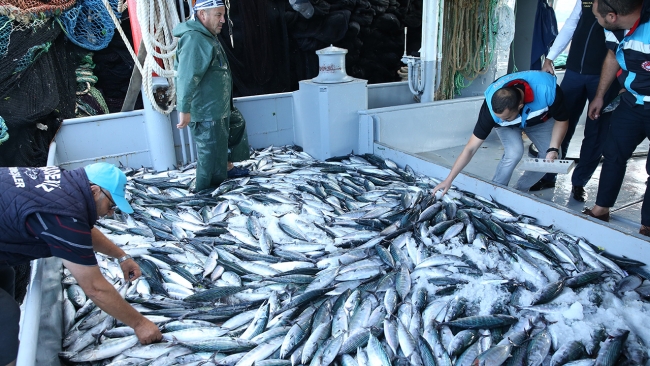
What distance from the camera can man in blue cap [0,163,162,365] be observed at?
1951mm

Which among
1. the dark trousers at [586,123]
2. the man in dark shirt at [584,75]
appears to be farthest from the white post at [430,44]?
the dark trousers at [586,123]

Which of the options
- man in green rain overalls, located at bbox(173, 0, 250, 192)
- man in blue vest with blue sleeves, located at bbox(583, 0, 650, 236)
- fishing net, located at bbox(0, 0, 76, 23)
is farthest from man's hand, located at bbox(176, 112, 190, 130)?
man in blue vest with blue sleeves, located at bbox(583, 0, 650, 236)

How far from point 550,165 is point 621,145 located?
1.99ft

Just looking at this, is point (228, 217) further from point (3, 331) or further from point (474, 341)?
point (474, 341)

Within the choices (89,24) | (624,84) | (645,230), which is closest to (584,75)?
(624,84)

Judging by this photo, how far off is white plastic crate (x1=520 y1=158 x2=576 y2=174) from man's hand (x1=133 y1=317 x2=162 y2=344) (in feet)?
10.4

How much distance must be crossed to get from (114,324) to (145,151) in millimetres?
3560

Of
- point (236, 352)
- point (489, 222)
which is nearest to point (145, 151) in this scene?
point (236, 352)

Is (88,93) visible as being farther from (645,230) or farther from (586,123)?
(645,230)

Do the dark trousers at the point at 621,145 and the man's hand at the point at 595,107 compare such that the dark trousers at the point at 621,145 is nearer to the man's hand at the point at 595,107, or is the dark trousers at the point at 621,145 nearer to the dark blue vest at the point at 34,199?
the man's hand at the point at 595,107

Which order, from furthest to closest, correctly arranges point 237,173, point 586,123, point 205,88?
point 237,173, point 205,88, point 586,123

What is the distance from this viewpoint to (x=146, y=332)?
8.02 ft

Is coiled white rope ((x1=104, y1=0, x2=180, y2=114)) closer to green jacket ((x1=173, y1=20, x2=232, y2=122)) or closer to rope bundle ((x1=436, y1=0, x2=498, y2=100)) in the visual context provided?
green jacket ((x1=173, y1=20, x2=232, y2=122))

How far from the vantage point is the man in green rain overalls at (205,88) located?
426cm
